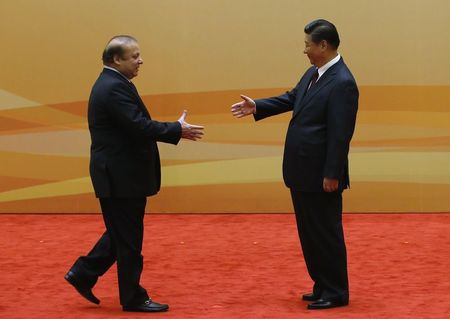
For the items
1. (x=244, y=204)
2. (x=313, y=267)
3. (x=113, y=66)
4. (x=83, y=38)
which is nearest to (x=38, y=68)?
(x=83, y=38)

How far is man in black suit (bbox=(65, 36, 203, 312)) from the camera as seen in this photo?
4.69 m

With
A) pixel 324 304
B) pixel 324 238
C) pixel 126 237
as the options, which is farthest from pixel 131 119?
pixel 324 304

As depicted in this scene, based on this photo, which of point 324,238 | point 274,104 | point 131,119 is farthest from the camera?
point 274,104

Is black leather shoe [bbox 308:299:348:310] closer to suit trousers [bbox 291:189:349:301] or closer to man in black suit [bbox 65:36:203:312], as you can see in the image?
suit trousers [bbox 291:189:349:301]

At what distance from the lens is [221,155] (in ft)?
25.6

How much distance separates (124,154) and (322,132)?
→ 98cm

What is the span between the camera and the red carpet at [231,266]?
4883mm

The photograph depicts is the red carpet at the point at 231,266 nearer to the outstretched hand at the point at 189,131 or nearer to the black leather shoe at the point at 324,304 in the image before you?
the black leather shoe at the point at 324,304

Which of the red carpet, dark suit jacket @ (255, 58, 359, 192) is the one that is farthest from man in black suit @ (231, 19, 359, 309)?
A: the red carpet

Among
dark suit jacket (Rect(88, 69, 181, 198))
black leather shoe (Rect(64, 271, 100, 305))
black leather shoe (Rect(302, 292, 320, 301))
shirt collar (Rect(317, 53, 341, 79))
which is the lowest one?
black leather shoe (Rect(302, 292, 320, 301))

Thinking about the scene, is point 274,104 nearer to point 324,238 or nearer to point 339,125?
point 339,125

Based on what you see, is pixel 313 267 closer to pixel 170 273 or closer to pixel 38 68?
pixel 170 273

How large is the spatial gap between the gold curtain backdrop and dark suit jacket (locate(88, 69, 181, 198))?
2.96 m

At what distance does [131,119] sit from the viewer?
463cm
